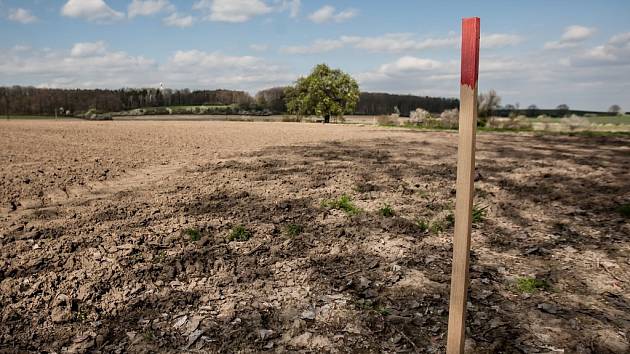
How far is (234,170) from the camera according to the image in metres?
7.95

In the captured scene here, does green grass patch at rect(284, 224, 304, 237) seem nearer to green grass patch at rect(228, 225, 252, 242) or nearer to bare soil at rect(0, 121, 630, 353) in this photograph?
bare soil at rect(0, 121, 630, 353)

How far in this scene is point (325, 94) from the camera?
56.0 m

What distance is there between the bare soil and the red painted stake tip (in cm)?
185

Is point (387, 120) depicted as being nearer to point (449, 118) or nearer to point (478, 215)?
point (449, 118)

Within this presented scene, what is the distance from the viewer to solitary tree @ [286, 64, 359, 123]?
55719 millimetres

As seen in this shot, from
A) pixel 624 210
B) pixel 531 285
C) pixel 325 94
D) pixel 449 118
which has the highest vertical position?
pixel 325 94

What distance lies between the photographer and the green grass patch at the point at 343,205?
17.7 ft

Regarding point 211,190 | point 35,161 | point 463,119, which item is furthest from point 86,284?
point 35,161

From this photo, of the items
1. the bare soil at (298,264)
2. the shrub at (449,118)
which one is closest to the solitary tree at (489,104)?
the shrub at (449,118)

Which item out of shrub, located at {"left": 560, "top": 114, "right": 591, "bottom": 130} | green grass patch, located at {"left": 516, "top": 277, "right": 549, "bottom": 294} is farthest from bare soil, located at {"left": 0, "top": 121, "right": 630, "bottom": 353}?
shrub, located at {"left": 560, "top": 114, "right": 591, "bottom": 130}

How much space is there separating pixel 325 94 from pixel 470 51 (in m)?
55.1

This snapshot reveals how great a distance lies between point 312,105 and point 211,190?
167ft

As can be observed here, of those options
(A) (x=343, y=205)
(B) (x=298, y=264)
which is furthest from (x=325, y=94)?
(B) (x=298, y=264)

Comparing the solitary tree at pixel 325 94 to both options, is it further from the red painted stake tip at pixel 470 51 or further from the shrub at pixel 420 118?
the red painted stake tip at pixel 470 51
